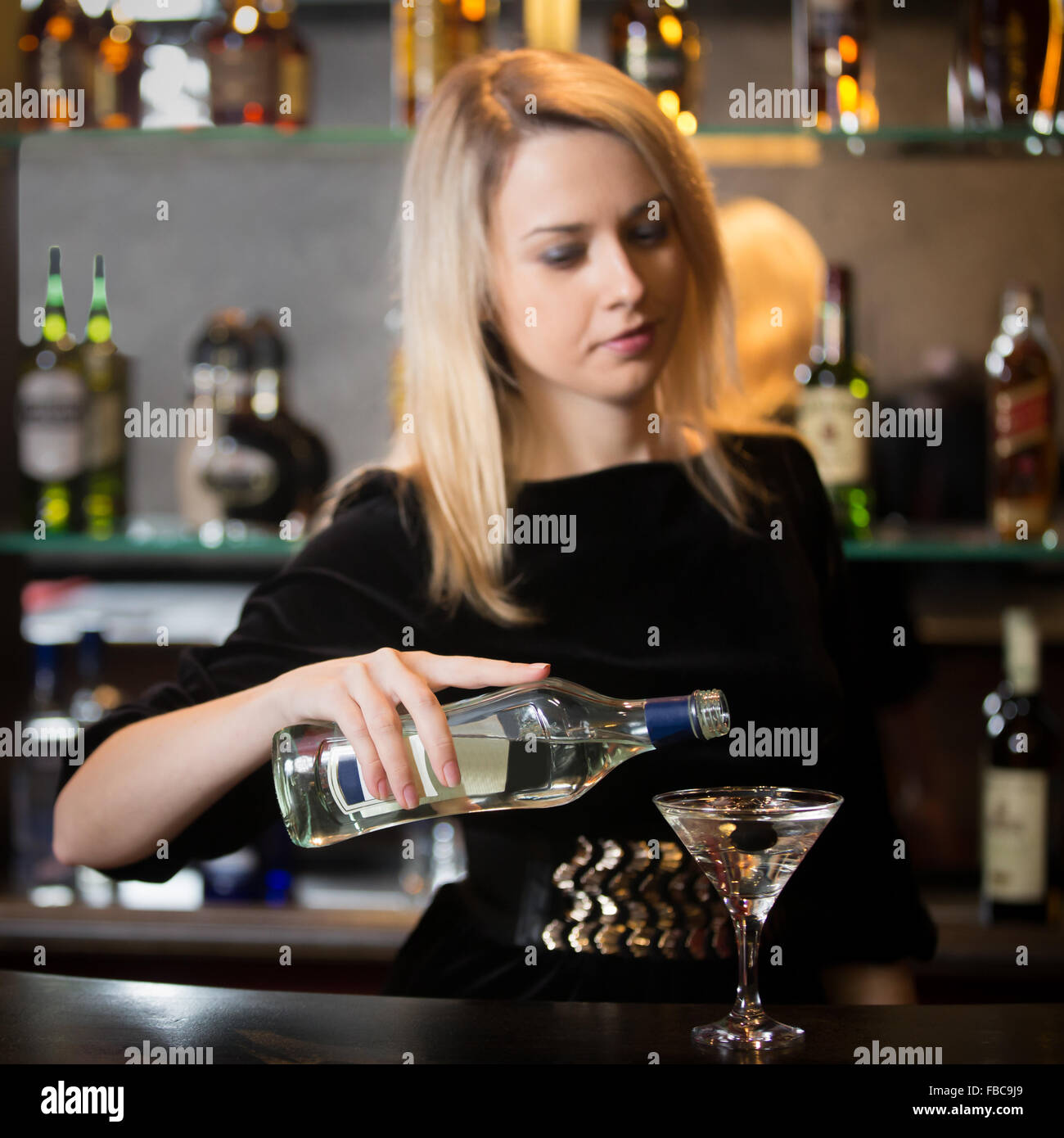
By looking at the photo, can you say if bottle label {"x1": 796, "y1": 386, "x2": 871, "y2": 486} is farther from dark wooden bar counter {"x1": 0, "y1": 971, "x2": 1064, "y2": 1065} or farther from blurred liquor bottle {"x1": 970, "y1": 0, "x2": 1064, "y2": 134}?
dark wooden bar counter {"x1": 0, "y1": 971, "x2": 1064, "y2": 1065}

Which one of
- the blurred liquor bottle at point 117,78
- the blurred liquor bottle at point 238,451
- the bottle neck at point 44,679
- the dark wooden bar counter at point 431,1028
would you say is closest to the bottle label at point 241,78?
the blurred liquor bottle at point 117,78

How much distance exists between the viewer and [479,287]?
4.11 ft

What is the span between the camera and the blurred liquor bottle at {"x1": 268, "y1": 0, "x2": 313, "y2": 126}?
6.31ft

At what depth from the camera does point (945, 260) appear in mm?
2125

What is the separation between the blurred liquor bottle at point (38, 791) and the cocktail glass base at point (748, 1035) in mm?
1362

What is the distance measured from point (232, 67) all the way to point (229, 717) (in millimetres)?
1262

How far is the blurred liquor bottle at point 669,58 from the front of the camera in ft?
6.06

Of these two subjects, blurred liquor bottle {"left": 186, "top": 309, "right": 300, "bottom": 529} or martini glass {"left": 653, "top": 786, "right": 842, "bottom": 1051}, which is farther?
blurred liquor bottle {"left": 186, "top": 309, "right": 300, "bottom": 529}

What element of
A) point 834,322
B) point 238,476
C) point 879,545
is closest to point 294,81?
point 238,476

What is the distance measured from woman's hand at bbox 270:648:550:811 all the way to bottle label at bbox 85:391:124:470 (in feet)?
4.09

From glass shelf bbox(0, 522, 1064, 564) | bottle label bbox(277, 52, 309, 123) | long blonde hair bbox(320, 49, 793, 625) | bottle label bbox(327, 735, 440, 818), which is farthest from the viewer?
bottle label bbox(277, 52, 309, 123)

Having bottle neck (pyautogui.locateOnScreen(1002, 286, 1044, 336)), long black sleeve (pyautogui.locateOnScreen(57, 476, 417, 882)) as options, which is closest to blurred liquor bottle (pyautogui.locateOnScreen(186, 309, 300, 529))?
long black sleeve (pyautogui.locateOnScreen(57, 476, 417, 882))

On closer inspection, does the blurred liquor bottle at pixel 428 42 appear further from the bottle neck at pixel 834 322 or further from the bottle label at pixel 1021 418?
the bottle label at pixel 1021 418

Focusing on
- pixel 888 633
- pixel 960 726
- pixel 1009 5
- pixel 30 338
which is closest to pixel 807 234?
pixel 1009 5
